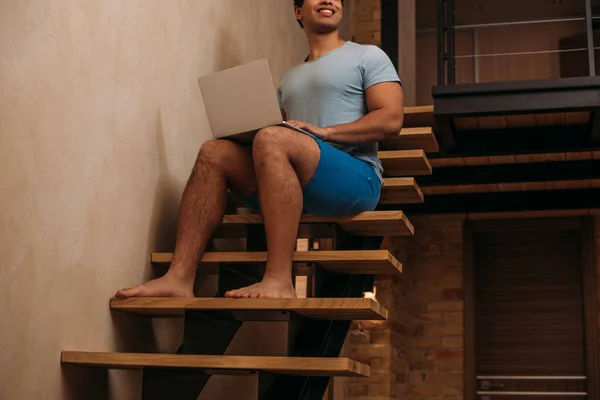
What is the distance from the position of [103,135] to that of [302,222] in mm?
760

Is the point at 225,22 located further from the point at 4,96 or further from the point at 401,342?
the point at 401,342

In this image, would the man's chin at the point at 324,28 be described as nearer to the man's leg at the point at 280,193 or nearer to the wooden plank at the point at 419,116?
the man's leg at the point at 280,193

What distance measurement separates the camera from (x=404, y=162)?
3.88 metres

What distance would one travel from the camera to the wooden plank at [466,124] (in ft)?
17.8

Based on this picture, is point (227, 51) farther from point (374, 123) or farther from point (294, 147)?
point (294, 147)

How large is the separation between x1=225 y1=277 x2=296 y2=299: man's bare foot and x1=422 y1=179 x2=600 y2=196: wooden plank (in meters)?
3.75

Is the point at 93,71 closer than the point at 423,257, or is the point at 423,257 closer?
the point at 93,71

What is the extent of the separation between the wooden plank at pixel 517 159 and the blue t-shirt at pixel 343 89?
2613mm

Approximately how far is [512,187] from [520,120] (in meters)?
1.12

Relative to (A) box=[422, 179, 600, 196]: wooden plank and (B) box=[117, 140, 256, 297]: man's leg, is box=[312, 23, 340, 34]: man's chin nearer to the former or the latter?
(B) box=[117, 140, 256, 297]: man's leg

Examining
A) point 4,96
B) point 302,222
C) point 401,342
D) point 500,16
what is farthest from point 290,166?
point 500,16

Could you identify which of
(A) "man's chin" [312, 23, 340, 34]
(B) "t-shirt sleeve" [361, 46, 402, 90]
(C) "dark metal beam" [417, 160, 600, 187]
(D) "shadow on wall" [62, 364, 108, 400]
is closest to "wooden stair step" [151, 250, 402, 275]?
(D) "shadow on wall" [62, 364, 108, 400]

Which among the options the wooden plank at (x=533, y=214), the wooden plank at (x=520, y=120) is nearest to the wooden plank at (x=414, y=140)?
the wooden plank at (x=520, y=120)

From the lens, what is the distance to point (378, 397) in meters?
Answer: 6.54
